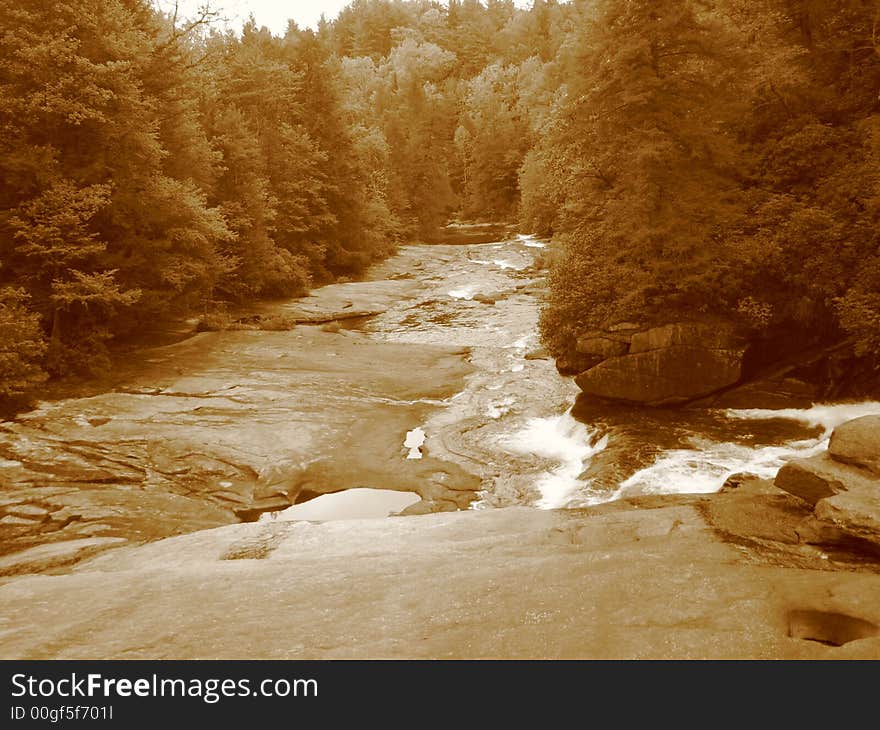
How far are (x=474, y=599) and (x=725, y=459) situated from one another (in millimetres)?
8344

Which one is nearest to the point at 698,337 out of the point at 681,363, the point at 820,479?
the point at 681,363

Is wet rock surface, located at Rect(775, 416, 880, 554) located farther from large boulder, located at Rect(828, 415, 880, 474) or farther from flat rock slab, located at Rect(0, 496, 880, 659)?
flat rock slab, located at Rect(0, 496, 880, 659)

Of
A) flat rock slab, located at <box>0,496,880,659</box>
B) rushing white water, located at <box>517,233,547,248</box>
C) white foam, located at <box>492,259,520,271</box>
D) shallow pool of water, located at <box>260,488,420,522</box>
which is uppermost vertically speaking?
rushing white water, located at <box>517,233,547,248</box>

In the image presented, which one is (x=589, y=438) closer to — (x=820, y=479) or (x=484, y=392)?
(x=484, y=392)

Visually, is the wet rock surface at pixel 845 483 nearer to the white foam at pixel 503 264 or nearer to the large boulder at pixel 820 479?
the large boulder at pixel 820 479

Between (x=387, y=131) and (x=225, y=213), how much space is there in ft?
134

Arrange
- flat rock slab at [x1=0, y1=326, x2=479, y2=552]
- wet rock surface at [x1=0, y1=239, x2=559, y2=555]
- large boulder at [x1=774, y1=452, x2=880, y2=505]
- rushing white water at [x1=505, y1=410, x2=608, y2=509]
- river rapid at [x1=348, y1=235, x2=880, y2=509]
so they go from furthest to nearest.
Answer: rushing white water at [x1=505, y1=410, x2=608, y2=509]
river rapid at [x1=348, y1=235, x2=880, y2=509]
wet rock surface at [x1=0, y1=239, x2=559, y2=555]
flat rock slab at [x1=0, y1=326, x2=479, y2=552]
large boulder at [x1=774, y1=452, x2=880, y2=505]

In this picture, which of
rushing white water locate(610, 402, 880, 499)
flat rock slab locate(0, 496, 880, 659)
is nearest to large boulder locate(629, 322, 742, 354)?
rushing white water locate(610, 402, 880, 499)

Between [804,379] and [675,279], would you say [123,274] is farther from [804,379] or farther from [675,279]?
[804,379]

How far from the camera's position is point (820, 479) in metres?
7.04

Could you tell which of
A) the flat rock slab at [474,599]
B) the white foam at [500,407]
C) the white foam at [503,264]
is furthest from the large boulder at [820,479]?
the white foam at [503,264]

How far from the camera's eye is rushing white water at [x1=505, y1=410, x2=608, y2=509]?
11945 millimetres

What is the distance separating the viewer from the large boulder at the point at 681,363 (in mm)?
15133

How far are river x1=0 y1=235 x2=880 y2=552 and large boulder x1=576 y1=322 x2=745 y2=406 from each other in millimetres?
601
